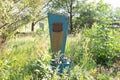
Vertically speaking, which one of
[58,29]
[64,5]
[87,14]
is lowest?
[58,29]

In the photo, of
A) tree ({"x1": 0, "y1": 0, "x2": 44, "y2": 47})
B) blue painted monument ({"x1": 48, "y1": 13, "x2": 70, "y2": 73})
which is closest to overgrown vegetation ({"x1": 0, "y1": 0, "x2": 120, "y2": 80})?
tree ({"x1": 0, "y1": 0, "x2": 44, "y2": 47})

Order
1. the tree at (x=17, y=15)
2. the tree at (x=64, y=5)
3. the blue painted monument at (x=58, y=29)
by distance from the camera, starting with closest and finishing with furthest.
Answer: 1. the blue painted monument at (x=58, y=29)
2. the tree at (x=17, y=15)
3. the tree at (x=64, y=5)

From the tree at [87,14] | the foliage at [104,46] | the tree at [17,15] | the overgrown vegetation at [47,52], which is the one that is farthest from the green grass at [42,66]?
the tree at [87,14]

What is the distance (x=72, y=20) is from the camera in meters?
20.7

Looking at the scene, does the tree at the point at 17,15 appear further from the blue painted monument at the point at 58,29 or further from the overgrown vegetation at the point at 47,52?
Result: the blue painted monument at the point at 58,29

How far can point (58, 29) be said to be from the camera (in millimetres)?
4730

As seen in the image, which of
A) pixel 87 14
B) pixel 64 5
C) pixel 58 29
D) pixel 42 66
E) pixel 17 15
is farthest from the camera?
pixel 64 5

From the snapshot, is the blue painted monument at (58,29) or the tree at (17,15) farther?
the tree at (17,15)

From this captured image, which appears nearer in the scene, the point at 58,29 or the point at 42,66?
the point at 42,66

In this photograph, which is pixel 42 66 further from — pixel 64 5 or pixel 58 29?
pixel 64 5

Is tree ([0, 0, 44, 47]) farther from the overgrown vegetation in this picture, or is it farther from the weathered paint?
the weathered paint

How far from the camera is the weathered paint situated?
4681 millimetres

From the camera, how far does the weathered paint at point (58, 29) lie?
15.4ft

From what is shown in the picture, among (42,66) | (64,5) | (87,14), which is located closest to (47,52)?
(42,66)
